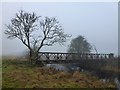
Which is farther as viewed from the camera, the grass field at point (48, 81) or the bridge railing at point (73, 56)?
the bridge railing at point (73, 56)

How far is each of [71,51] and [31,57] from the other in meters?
4.29

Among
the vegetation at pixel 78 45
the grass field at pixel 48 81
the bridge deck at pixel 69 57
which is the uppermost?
the vegetation at pixel 78 45

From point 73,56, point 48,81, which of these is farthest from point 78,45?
point 48,81

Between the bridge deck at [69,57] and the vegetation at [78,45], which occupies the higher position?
the vegetation at [78,45]

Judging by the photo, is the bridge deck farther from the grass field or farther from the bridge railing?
the grass field

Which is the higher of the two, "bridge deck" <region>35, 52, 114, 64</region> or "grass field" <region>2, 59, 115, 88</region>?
"bridge deck" <region>35, 52, 114, 64</region>

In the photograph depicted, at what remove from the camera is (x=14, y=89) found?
437 inches

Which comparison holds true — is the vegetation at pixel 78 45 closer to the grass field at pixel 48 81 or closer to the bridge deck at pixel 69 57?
the bridge deck at pixel 69 57

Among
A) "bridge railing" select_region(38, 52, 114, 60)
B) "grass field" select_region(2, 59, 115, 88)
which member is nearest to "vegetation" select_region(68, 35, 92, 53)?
"bridge railing" select_region(38, 52, 114, 60)

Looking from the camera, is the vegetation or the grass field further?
the vegetation

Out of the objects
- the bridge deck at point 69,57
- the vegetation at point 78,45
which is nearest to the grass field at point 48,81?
the bridge deck at point 69,57

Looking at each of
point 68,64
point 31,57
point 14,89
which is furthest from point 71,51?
point 14,89

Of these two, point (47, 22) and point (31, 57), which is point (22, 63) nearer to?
point (31, 57)

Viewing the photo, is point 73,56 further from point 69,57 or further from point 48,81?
point 48,81
